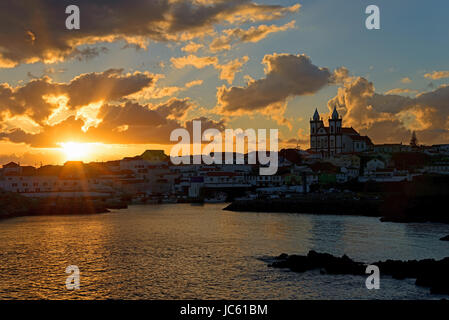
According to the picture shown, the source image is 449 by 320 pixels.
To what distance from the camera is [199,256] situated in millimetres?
25297

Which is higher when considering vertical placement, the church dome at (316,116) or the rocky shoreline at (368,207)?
the church dome at (316,116)

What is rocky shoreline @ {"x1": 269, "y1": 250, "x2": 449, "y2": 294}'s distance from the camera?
17.4 metres

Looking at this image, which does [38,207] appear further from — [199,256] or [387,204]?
[199,256]

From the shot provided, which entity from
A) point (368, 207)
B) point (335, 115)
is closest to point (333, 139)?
point (335, 115)

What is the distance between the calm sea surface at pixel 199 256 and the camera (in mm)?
17641

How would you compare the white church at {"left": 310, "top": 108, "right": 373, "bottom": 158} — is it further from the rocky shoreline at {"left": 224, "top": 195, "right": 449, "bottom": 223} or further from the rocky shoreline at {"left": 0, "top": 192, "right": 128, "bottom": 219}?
the rocky shoreline at {"left": 0, "top": 192, "right": 128, "bottom": 219}

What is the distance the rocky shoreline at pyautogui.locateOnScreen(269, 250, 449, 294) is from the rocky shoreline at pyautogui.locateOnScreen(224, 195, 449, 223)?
23869 mm

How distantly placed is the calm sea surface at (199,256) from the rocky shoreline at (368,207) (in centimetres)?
456

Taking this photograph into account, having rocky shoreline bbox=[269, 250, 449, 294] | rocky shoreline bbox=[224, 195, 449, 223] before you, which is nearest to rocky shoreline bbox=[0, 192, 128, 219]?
rocky shoreline bbox=[224, 195, 449, 223]

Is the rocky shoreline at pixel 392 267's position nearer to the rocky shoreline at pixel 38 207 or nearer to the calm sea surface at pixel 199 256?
the calm sea surface at pixel 199 256

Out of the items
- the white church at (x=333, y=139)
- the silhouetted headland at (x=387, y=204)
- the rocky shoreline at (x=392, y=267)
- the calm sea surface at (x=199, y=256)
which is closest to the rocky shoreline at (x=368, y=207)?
the silhouetted headland at (x=387, y=204)

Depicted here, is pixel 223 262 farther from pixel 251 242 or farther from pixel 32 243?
pixel 32 243
